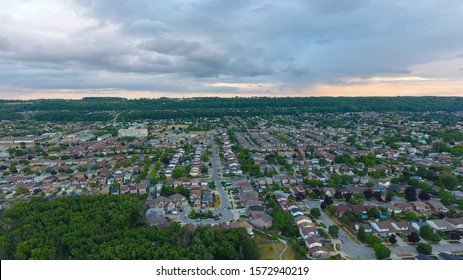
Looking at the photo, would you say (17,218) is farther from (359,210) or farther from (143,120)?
(143,120)

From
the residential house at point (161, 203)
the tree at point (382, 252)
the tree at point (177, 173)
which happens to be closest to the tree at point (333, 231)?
the tree at point (382, 252)

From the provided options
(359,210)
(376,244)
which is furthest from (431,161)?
(376,244)

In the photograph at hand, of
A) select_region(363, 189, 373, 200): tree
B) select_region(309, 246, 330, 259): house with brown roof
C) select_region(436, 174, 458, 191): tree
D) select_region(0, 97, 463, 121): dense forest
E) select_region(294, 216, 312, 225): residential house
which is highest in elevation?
select_region(0, 97, 463, 121): dense forest

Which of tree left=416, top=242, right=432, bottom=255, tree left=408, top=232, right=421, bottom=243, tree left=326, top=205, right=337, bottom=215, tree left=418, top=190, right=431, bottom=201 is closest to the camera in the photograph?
tree left=416, top=242, right=432, bottom=255

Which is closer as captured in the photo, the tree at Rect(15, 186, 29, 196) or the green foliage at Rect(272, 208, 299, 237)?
the green foliage at Rect(272, 208, 299, 237)

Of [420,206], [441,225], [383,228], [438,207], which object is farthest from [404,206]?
[383,228]

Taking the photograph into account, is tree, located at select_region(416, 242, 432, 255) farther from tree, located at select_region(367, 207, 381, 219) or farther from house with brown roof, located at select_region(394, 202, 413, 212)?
house with brown roof, located at select_region(394, 202, 413, 212)

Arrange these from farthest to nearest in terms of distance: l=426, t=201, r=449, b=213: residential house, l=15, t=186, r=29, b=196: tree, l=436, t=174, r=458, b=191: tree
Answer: l=15, t=186, r=29, b=196: tree → l=436, t=174, r=458, b=191: tree → l=426, t=201, r=449, b=213: residential house

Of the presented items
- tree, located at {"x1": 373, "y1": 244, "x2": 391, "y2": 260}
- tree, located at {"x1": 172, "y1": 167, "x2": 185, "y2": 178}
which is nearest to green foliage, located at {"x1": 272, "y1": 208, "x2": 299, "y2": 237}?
tree, located at {"x1": 373, "y1": 244, "x2": 391, "y2": 260}

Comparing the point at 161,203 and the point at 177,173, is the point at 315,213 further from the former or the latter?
the point at 177,173

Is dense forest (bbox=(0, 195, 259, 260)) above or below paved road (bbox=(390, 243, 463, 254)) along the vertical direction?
above
